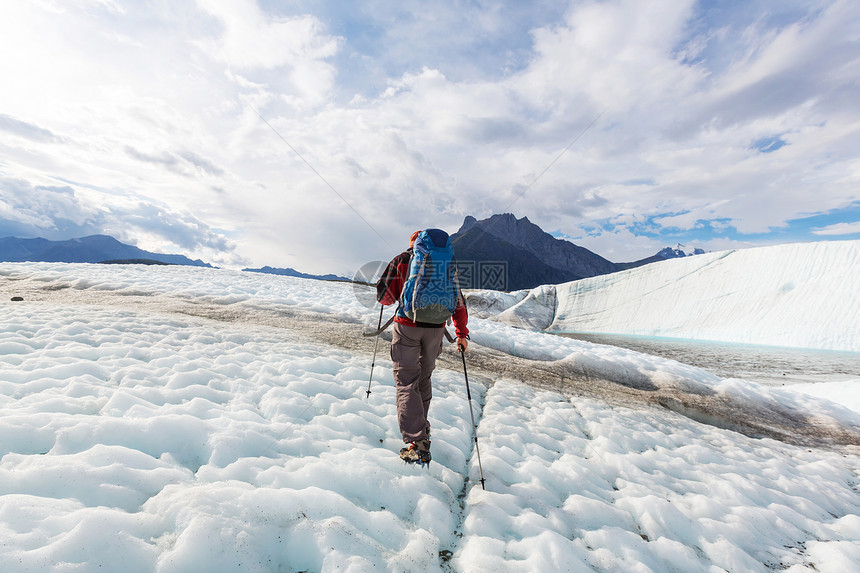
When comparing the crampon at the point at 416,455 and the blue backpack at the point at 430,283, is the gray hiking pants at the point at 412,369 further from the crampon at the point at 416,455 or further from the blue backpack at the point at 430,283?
the blue backpack at the point at 430,283

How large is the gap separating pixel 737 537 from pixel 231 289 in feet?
61.4

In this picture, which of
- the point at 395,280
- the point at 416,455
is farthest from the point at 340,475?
the point at 395,280

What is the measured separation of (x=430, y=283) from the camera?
4.39 meters

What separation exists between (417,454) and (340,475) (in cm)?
99

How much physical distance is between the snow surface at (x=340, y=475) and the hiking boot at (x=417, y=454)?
12 centimetres

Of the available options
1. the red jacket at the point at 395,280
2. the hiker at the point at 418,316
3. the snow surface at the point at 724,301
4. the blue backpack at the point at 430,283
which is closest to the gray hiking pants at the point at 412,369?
the hiker at the point at 418,316

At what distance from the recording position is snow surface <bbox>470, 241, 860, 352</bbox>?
111ft

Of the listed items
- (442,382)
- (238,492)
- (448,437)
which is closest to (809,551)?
(448,437)

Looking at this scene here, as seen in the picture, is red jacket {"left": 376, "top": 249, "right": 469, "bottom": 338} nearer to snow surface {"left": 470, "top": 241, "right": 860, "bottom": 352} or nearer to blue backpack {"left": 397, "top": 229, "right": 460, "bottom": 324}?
blue backpack {"left": 397, "top": 229, "right": 460, "bottom": 324}

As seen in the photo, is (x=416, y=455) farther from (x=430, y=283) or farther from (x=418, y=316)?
(x=430, y=283)

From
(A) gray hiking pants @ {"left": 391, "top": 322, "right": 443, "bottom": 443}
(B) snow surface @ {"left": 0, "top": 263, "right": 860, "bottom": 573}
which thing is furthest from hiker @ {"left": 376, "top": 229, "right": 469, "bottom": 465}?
(B) snow surface @ {"left": 0, "top": 263, "right": 860, "bottom": 573}

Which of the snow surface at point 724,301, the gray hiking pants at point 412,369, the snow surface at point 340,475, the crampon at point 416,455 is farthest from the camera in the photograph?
the snow surface at point 724,301

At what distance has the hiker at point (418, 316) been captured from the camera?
4359 millimetres

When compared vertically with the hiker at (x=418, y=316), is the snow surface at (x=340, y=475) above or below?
below
